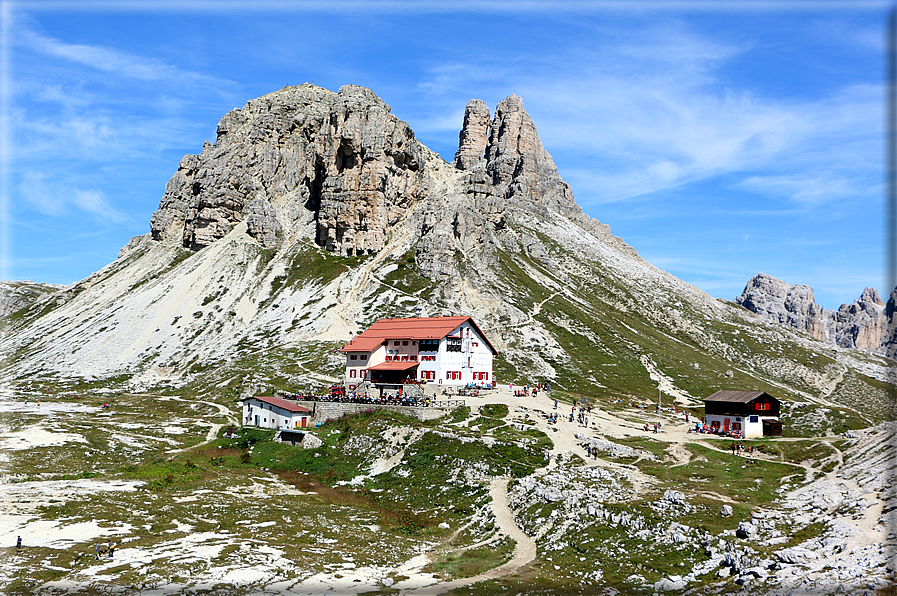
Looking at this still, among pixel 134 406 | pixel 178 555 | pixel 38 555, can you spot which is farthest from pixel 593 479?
pixel 134 406

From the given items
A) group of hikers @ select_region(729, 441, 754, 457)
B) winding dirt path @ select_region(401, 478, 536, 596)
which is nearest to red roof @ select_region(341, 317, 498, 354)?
winding dirt path @ select_region(401, 478, 536, 596)

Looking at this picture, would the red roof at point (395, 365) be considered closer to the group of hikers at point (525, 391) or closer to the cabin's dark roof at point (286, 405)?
the cabin's dark roof at point (286, 405)

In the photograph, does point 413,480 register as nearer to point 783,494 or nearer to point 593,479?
point 593,479

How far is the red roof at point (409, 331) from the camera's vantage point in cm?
10619

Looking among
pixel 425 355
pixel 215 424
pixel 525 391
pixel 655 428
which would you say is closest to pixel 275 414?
pixel 215 424

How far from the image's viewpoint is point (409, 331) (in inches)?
4348

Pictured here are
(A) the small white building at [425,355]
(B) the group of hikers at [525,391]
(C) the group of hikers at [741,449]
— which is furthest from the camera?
(B) the group of hikers at [525,391]

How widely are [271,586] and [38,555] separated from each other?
1999cm

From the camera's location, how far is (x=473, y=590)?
39938mm

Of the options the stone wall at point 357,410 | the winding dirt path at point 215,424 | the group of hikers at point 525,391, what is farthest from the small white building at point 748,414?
the winding dirt path at point 215,424

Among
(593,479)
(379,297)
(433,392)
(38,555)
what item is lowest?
(38,555)

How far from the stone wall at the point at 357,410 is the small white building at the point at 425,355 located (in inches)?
441

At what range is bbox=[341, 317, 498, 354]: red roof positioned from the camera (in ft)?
348

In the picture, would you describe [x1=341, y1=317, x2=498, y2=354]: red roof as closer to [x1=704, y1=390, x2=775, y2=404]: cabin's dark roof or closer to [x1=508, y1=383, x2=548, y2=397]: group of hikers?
[x1=508, y1=383, x2=548, y2=397]: group of hikers
